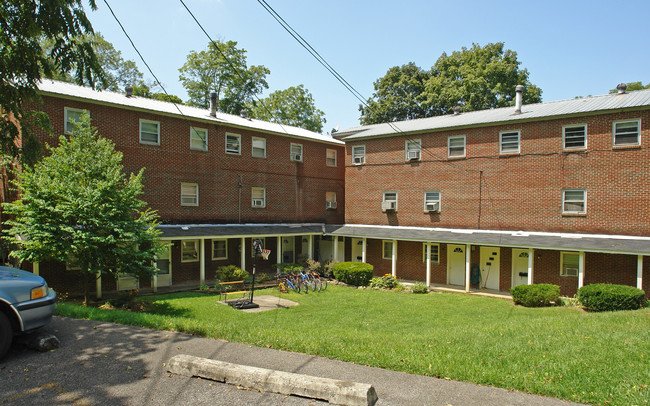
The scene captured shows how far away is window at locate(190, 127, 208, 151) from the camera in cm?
2105

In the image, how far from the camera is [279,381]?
5.23 meters

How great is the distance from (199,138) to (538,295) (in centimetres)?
1713

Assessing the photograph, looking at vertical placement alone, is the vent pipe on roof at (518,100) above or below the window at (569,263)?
above

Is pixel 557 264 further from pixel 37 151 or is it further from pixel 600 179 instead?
pixel 37 151

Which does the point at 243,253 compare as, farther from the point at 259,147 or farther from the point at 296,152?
the point at 296,152

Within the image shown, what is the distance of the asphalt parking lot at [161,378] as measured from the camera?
16.6 feet

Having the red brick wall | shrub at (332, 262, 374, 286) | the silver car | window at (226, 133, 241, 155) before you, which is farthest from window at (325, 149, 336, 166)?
the silver car

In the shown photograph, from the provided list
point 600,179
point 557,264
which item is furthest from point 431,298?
point 600,179

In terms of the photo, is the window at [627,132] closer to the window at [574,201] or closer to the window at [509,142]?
the window at [574,201]

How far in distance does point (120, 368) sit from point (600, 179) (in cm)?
1863

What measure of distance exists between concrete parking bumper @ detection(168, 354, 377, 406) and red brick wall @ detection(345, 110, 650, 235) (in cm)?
1641

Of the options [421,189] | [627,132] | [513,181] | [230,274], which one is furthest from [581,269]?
[230,274]

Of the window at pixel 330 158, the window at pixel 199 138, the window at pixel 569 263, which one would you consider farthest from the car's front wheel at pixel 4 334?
the window at pixel 330 158

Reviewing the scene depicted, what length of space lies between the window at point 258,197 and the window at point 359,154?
577cm
